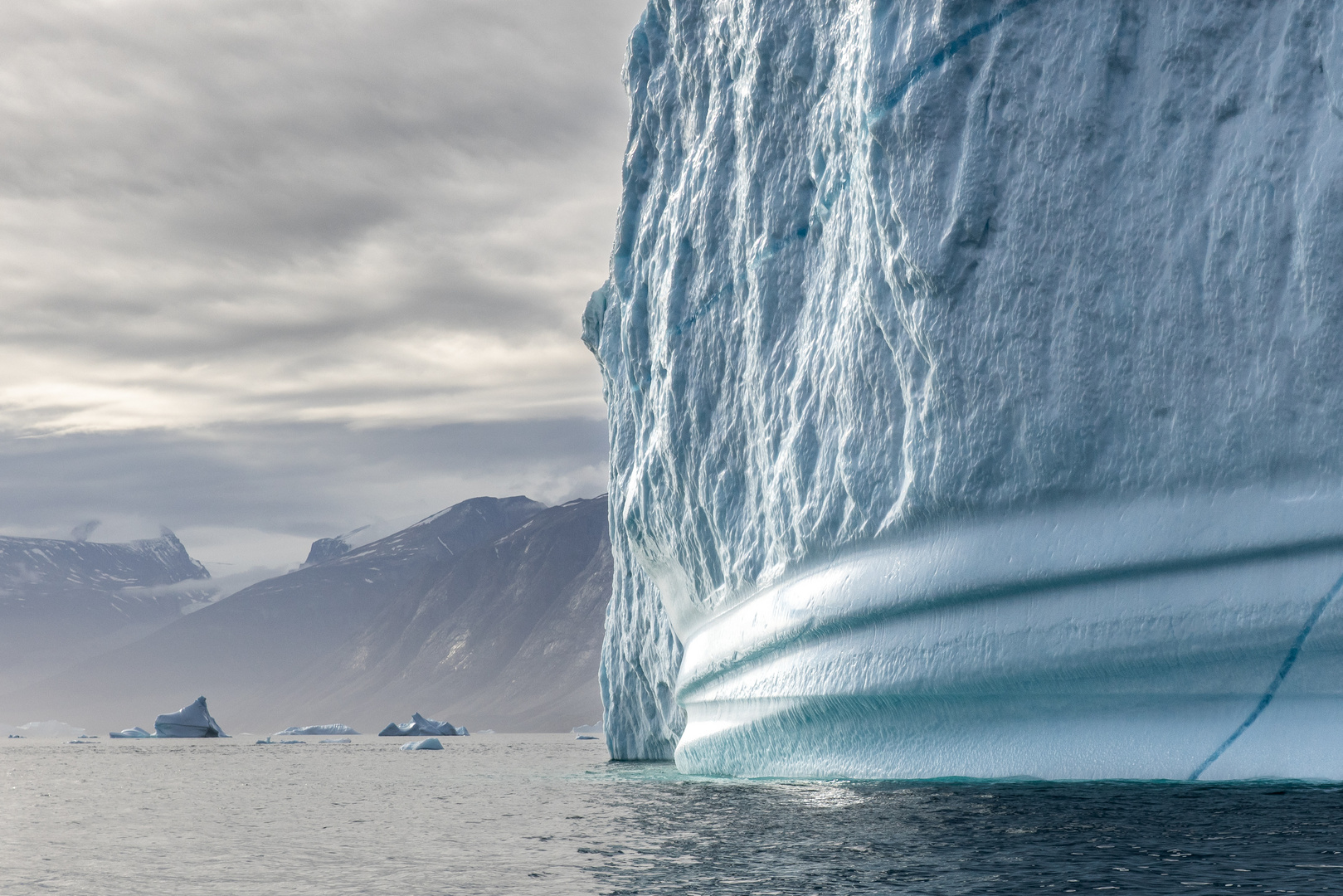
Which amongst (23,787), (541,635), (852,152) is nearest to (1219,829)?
(852,152)

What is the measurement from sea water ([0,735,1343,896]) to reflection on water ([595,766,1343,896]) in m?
0.02

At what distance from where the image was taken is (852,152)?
9148 millimetres

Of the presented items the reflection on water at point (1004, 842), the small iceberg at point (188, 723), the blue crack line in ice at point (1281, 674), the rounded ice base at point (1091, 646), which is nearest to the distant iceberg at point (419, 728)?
the small iceberg at point (188, 723)

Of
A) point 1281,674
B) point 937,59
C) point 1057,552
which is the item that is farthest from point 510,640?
point 1281,674

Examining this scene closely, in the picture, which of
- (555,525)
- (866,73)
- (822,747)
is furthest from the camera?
(555,525)

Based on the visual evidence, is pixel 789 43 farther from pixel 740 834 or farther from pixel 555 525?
pixel 555 525

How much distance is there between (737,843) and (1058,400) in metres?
3.52

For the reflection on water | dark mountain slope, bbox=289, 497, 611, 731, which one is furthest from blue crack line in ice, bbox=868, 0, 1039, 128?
dark mountain slope, bbox=289, 497, 611, 731

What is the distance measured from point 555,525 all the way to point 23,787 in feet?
590

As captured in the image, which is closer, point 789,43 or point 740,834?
point 740,834

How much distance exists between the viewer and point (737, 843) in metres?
5.74

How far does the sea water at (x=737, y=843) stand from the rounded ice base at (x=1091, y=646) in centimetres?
24

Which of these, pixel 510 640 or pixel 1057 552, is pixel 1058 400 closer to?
pixel 1057 552

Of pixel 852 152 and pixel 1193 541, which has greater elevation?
pixel 852 152
